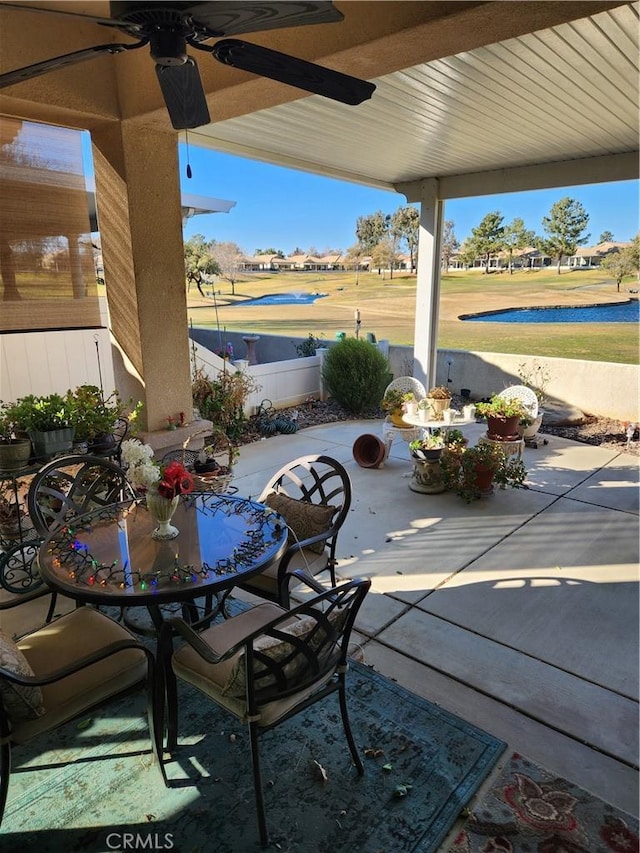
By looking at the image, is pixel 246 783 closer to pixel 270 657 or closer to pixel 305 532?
pixel 270 657

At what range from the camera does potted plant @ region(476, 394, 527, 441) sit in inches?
194

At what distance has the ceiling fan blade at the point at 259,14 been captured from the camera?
1.33 meters

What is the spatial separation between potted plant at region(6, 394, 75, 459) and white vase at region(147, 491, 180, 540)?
50.1 inches

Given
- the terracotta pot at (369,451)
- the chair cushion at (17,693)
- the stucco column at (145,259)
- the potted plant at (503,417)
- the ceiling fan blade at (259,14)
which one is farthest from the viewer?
the terracotta pot at (369,451)

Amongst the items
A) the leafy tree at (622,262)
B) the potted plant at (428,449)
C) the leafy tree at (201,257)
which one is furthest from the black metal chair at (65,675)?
the leafy tree at (622,262)

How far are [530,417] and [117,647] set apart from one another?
4.62 meters

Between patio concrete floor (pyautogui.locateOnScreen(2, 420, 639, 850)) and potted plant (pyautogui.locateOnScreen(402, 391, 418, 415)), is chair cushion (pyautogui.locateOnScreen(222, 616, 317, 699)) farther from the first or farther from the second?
potted plant (pyautogui.locateOnScreen(402, 391, 418, 415))

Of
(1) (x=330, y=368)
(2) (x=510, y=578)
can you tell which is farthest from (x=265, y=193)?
(2) (x=510, y=578)

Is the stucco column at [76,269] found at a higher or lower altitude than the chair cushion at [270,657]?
higher

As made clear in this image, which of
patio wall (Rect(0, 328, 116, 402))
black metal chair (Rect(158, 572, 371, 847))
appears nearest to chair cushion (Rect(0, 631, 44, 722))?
black metal chair (Rect(158, 572, 371, 847))

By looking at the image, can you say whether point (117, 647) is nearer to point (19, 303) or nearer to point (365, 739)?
point (365, 739)

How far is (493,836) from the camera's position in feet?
5.15

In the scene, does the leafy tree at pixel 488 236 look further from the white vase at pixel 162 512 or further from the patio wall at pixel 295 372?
the white vase at pixel 162 512

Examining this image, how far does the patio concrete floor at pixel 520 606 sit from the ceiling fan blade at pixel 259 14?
241 centimetres
